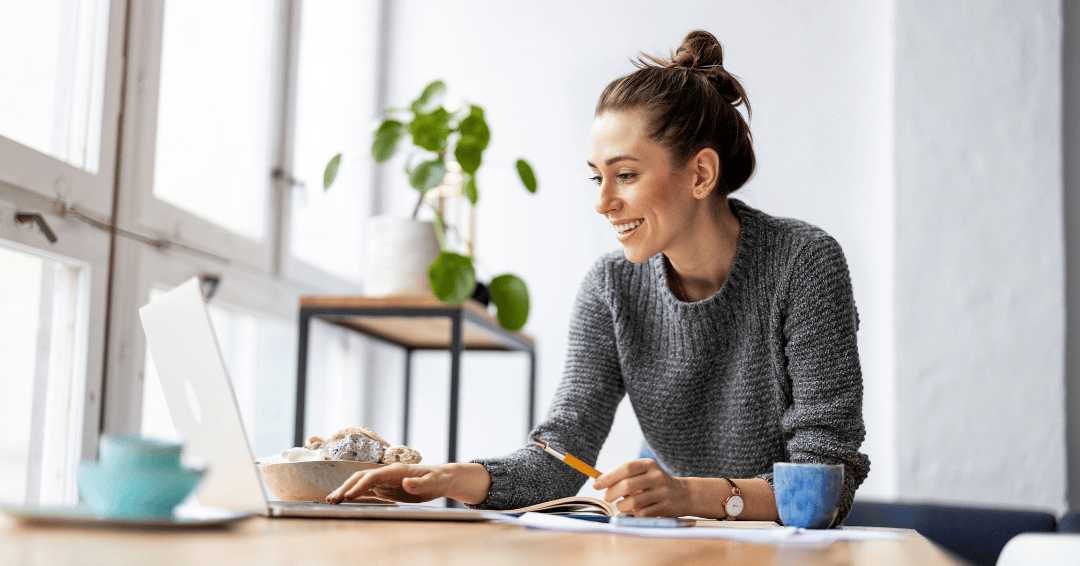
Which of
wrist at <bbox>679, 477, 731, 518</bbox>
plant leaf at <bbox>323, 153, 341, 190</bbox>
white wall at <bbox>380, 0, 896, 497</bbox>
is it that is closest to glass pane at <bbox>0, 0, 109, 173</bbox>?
plant leaf at <bbox>323, 153, 341, 190</bbox>

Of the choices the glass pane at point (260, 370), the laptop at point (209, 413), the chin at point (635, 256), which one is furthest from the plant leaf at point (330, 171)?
the laptop at point (209, 413)

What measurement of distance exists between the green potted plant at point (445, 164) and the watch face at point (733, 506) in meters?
0.91

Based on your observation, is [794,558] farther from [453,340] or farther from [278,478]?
[453,340]

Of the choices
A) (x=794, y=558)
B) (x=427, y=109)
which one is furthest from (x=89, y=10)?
(x=794, y=558)

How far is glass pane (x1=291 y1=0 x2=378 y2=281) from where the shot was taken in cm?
257

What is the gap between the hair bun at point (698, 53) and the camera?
57.2 inches

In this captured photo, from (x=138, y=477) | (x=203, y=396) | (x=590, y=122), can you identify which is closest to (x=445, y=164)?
(x=590, y=122)

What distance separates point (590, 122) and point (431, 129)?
0.99m

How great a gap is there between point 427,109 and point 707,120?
95cm

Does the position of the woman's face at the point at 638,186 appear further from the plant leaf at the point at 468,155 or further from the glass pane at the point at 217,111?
the glass pane at the point at 217,111

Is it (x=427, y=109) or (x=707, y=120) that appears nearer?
(x=707, y=120)

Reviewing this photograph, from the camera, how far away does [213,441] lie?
773 millimetres

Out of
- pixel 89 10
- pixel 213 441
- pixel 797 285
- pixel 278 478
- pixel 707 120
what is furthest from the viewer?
pixel 89 10

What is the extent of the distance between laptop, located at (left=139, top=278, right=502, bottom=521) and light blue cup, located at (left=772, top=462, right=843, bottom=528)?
0.27m
